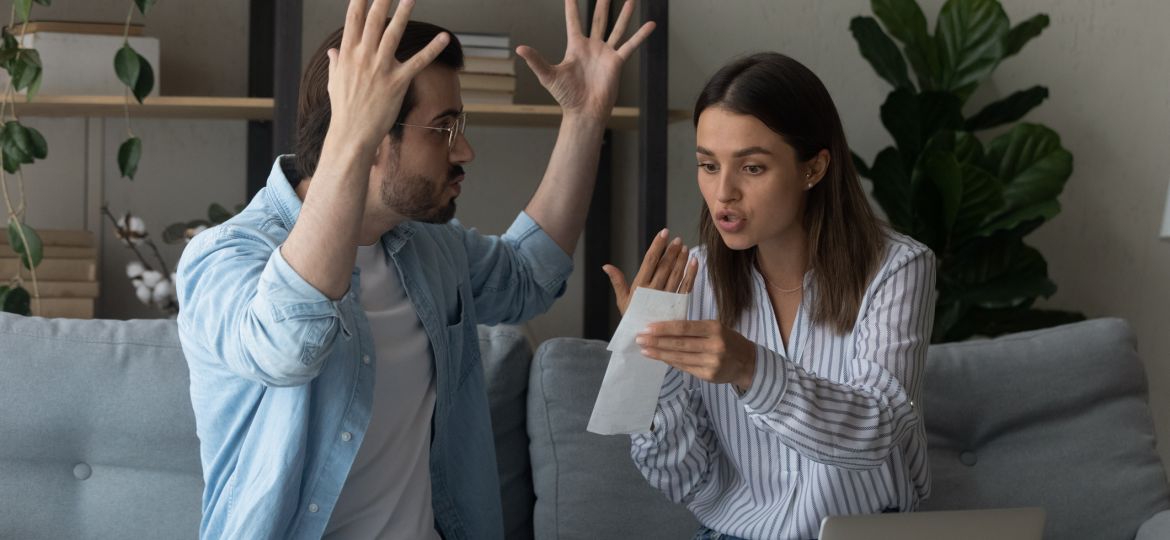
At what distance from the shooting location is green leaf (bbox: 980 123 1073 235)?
9.66 feet

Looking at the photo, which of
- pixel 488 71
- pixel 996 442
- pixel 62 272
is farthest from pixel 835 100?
pixel 62 272

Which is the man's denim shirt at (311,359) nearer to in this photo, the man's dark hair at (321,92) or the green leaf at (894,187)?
the man's dark hair at (321,92)

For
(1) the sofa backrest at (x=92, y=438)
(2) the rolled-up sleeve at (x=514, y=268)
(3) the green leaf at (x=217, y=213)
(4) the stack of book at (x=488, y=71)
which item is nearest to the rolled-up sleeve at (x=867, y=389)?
(2) the rolled-up sleeve at (x=514, y=268)

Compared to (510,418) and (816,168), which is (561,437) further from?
(816,168)

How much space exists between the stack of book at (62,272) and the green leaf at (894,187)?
1.89 m

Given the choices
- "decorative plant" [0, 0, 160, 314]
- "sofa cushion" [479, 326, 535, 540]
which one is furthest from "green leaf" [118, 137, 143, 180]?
"sofa cushion" [479, 326, 535, 540]

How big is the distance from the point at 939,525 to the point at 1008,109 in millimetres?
2136

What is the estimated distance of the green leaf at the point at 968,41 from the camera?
2.96 meters

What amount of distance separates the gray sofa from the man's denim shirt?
0.66 ft

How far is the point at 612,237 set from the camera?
10.4 feet

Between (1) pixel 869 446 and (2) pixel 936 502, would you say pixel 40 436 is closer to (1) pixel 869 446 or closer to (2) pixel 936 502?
(1) pixel 869 446

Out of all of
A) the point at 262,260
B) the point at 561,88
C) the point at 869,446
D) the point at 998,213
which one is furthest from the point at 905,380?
the point at 998,213

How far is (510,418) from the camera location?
1.94m

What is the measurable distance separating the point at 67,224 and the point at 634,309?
81.0 inches
